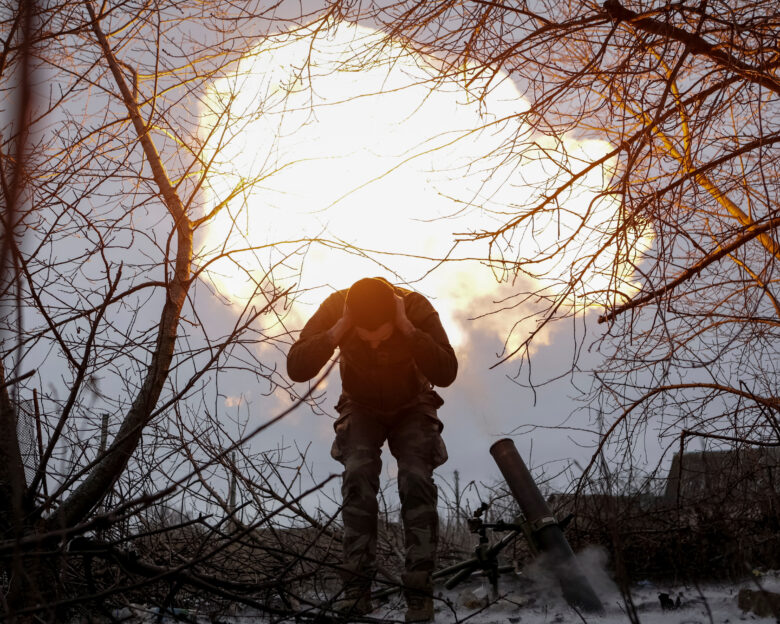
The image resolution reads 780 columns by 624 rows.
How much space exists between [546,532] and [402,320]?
162 cm

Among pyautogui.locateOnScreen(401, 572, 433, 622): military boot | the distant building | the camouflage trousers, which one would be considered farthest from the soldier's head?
the distant building

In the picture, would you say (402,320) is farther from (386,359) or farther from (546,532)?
(546,532)

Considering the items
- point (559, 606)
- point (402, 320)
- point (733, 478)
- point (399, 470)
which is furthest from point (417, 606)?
point (733, 478)

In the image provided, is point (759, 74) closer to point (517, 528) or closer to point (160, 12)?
point (517, 528)

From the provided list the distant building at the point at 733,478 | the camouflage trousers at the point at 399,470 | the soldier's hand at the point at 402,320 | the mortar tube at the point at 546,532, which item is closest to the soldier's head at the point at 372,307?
the soldier's hand at the point at 402,320

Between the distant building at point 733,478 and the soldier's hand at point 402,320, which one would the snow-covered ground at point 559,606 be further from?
the soldier's hand at point 402,320

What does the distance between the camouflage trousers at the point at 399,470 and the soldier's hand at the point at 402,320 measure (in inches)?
19.0

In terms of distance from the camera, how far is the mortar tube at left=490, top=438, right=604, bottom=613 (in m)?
3.82

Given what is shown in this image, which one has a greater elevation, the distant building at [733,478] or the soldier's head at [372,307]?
the soldier's head at [372,307]

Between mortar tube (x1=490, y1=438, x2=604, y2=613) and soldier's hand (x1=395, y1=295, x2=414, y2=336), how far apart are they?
51.3 inches

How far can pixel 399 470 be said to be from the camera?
12.4ft

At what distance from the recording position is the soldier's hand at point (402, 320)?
3598 millimetres

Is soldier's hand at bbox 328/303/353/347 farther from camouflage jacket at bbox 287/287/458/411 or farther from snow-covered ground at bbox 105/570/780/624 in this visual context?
snow-covered ground at bbox 105/570/780/624

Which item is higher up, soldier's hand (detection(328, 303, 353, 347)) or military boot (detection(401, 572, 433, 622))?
soldier's hand (detection(328, 303, 353, 347))
